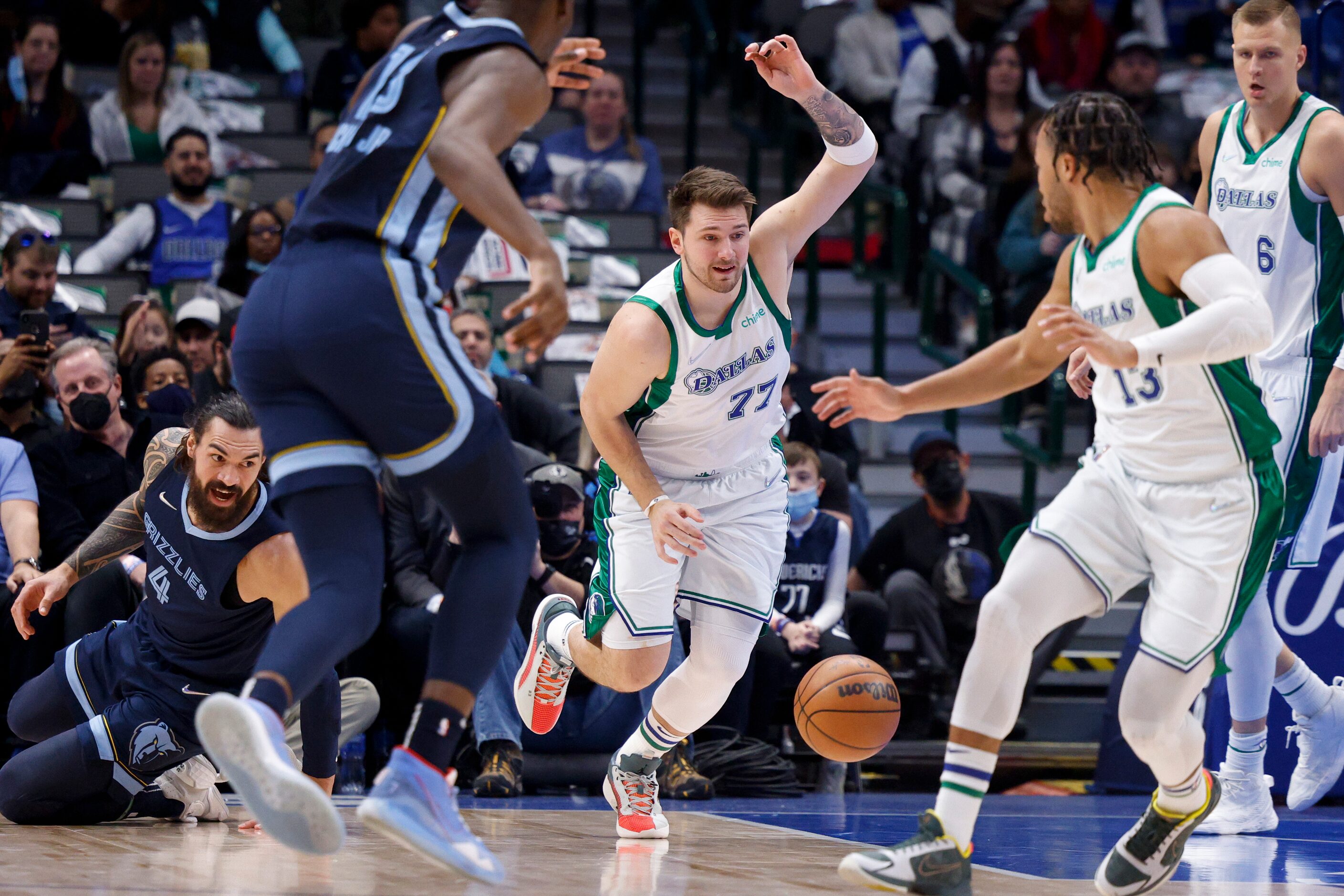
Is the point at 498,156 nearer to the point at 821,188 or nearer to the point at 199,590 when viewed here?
the point at 821,188

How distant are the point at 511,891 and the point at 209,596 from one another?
1826 mm

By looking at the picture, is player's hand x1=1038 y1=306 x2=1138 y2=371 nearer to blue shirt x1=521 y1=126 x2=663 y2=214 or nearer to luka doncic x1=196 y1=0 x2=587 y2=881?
luka doncic x1=196 y1=0 x2=587 y2=881

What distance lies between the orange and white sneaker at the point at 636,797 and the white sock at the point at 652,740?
1cm

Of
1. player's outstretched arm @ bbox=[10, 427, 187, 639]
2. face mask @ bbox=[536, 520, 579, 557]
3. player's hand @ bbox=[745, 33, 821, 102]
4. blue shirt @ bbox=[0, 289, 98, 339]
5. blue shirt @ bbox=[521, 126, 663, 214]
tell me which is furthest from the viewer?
blue shirt @ bbox=[521, 126, 663, 214]

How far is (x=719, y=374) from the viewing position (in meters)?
5.00

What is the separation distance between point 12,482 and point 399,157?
413cm

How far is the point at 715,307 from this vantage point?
16.5 feet

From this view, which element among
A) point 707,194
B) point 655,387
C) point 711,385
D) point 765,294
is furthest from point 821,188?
point 655,387

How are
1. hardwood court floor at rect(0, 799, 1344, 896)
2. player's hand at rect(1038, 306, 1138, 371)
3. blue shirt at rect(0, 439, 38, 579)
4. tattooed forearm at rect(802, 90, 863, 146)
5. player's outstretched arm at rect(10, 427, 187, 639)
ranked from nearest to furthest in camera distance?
player's hand at rect(1038, 306, 1138, 371) → hardwood court floor at rect(0, 799, 1344, 896) → tattooed forearm at rect(802, 90, 863, 146) → player's outstretched arm at rect(10, 427, 187, 639) → blue shirt at rect(0, 439, 38, 579)

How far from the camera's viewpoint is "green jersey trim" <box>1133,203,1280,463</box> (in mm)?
3838

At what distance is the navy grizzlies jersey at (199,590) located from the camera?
495 centimetres

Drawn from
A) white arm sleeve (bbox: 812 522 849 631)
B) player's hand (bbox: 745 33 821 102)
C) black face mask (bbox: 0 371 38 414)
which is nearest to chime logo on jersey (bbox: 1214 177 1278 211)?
player's hand (bbox: 745 33 821 102)

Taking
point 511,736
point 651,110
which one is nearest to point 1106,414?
point 511,736

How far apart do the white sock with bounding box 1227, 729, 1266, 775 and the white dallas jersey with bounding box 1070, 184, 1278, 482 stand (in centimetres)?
222
